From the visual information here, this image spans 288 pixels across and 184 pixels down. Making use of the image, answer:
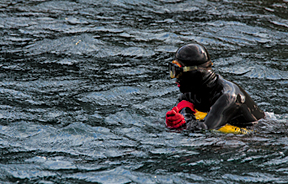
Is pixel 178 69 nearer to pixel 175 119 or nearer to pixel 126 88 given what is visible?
pixel 175 119

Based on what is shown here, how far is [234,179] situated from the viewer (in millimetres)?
4352

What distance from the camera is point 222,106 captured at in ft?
17.5

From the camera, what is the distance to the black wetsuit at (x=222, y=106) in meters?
5.34

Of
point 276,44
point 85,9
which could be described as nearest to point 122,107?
point 276,44

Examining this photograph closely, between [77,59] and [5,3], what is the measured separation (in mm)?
5052

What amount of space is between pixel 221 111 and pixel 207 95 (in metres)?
0.40

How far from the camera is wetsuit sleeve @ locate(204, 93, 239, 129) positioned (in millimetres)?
5332

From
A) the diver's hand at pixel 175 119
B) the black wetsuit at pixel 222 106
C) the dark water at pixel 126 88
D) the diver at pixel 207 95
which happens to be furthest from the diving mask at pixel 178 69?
the dark water at pixel 126 88

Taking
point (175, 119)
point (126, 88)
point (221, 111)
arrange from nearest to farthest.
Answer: point (221, 111)
point (175, 119)
point (126, 88)

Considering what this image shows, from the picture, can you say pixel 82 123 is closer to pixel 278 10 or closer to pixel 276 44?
pixel 276 44

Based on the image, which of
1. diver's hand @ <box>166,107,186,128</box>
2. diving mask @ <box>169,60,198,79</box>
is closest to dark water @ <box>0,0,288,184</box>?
diver's hand @ <box>166,107,186,128</box>

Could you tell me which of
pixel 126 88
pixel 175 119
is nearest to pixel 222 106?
pixel 175 119

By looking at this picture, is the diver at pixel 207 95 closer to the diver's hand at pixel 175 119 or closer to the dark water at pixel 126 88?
the diver's hand at pixel 175 119

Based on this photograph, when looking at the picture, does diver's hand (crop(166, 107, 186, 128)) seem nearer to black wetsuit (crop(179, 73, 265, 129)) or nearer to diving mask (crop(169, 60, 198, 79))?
black wetsuit (crop(179, 73, 265, 129))
